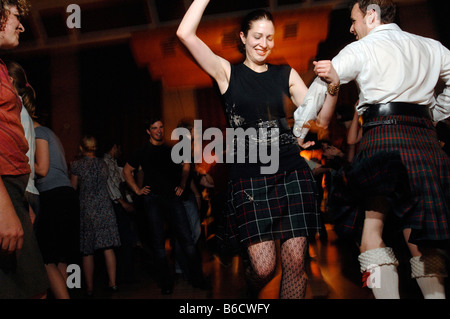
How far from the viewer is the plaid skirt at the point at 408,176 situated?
1716 mm

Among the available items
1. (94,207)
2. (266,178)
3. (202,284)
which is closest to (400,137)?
(266,178)

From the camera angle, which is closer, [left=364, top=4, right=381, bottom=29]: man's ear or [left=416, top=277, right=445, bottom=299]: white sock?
[left=416, top=277, right=445, bottom=299]: white sock

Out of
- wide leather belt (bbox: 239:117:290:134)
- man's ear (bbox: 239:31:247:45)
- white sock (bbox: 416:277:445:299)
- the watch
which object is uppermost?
man's ear (bbox: 239:31:247:45)

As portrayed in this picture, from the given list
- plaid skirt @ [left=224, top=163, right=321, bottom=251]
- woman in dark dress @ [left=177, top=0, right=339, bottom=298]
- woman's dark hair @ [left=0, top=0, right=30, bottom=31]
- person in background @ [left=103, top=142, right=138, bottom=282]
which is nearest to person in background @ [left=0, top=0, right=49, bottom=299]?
woman's dark hair @ [left=0, top=0, right=30, bottom=31]

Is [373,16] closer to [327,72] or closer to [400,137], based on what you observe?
[327,72]

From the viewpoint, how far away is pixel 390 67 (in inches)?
71.9

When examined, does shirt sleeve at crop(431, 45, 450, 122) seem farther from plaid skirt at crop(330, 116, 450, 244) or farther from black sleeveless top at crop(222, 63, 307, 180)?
black sleeveless top at crop(222, 63, 307, 180)

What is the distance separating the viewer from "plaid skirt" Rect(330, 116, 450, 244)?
67.6 inches

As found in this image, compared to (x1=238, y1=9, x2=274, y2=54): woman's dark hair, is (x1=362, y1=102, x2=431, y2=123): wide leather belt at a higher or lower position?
lower

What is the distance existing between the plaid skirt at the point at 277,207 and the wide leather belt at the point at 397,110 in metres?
0.47

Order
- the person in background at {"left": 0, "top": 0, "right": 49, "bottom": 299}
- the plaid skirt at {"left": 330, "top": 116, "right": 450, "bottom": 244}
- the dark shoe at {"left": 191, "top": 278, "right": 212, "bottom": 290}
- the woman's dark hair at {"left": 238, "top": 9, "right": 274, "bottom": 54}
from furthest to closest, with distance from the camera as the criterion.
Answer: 1. the dark shoe at {"left": 191, "top": 278, "right": 212, "bottom": 290}
2. the woman's dark hair at {"left": 238, "top": 9, "right": 274, "bottom": 54}
3. the plaid skirt at {"left": 330, "top": 116, "right": 450, "bottom": 244}
4. the person in background at {"left": 0, "top": 0, "right": 49, "bottom": 299}

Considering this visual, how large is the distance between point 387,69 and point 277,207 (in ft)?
2.68

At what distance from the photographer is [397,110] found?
1.84 metres

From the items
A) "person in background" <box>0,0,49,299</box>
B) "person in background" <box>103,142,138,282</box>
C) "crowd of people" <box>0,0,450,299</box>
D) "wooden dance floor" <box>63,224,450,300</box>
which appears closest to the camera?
"person in background" <box>0,0,49,299</box>
